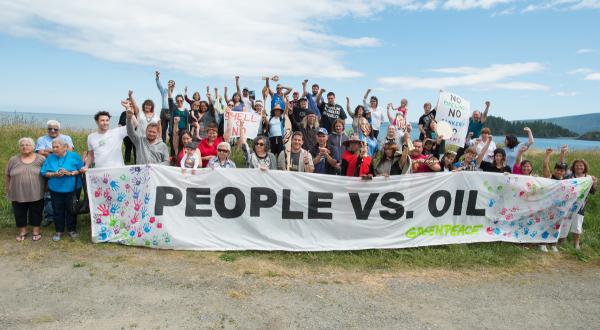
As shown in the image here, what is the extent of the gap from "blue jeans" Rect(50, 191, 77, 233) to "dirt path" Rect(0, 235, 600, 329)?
1.12ft

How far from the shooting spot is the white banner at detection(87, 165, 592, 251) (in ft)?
20.9

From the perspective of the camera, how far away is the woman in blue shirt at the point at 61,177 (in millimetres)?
6242

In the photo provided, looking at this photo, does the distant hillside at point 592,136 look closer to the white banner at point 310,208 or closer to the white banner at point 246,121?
the white banner at point 310,208

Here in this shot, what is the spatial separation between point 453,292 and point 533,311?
3.07ft

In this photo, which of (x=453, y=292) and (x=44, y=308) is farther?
(x=453, y=292)

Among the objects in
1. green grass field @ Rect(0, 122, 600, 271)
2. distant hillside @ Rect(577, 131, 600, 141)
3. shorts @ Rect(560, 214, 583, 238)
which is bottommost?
green grass field @ Rect(0, 122, 600, 271)

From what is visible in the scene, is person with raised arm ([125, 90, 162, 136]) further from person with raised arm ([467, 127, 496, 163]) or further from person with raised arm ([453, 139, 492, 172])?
person with raised arm ([467, 127, 496, 163])

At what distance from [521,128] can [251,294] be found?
290ft

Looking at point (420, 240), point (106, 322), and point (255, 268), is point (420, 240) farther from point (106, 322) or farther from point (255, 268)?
point (106, 322)

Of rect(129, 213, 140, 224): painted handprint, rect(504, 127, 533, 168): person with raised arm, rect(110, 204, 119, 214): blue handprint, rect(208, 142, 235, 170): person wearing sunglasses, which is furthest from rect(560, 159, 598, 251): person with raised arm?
rect(110, 204, 119, 214): blue handprint

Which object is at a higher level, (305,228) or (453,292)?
(305,228)

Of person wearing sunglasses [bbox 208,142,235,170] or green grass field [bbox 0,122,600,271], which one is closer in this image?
green grass field [bbox 0,122,600,271]

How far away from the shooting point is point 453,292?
5.29 m

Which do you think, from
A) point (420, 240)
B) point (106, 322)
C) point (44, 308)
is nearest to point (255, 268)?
point (106, 322)
